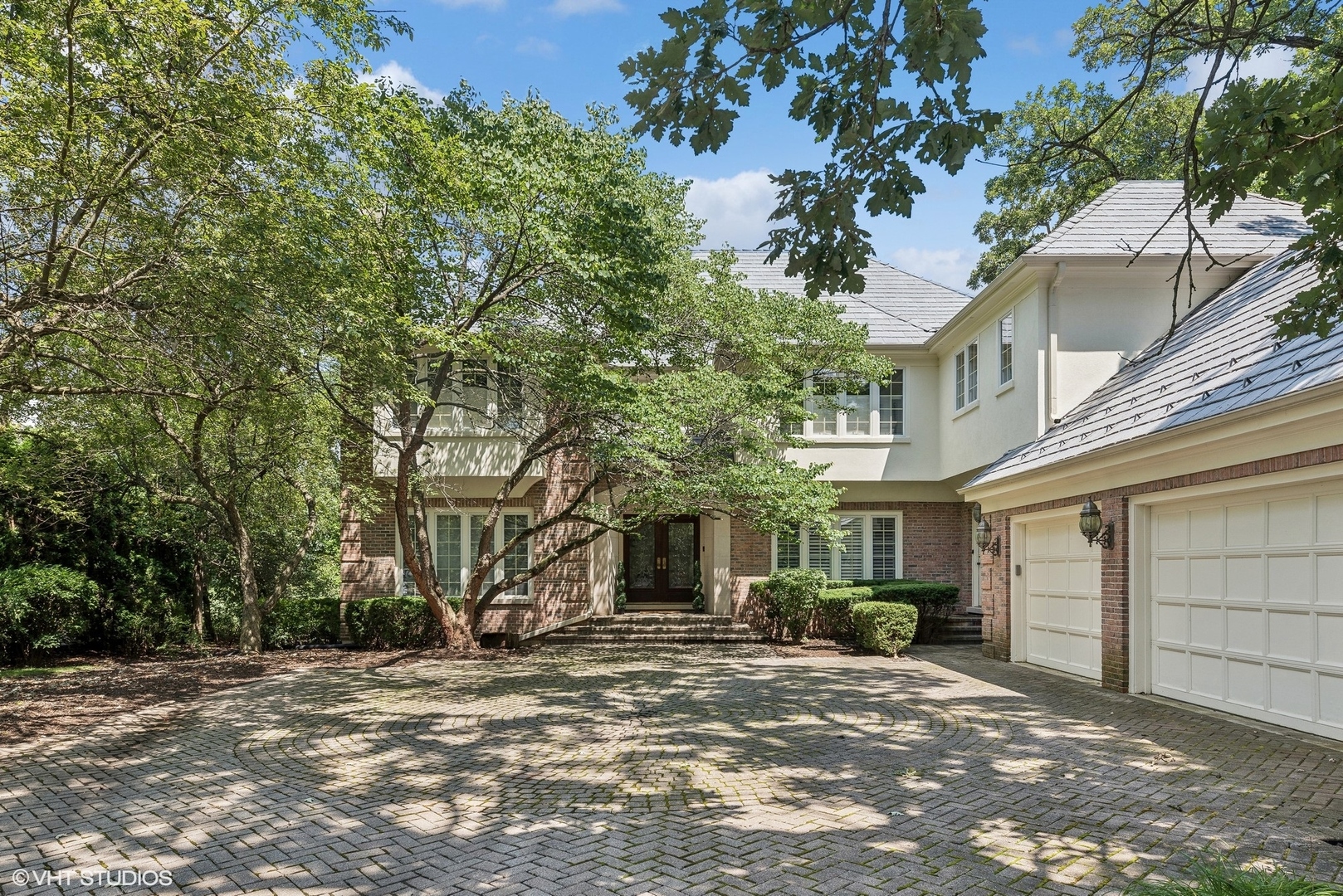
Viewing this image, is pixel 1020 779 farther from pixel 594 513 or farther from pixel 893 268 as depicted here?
pixel 893 268

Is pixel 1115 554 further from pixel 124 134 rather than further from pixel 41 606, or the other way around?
pixel 41 606

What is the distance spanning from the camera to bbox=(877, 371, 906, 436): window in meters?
19.2

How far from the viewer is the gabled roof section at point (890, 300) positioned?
19.3 m

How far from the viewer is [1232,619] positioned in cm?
870

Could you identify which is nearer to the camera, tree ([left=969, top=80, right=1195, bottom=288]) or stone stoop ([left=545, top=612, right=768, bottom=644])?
stone stoop ([left=545, top=612, right=768, bottom=644])

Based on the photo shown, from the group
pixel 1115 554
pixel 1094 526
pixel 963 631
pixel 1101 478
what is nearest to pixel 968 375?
pixel 963 631

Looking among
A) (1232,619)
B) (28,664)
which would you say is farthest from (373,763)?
(28,664)

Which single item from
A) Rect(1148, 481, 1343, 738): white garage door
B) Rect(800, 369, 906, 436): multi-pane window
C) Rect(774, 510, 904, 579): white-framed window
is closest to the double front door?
Rect(774, 510, 904, 579): white-framed window

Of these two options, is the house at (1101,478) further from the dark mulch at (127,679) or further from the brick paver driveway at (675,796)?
the dark mulch at (127,679)

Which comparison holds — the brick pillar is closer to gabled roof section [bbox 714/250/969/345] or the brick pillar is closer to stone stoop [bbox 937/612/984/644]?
stone stoop [bbox 937/612/984/644]

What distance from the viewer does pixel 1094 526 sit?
10.6 m

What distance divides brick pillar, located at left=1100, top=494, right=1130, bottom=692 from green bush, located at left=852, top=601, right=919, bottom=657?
4.53 metres

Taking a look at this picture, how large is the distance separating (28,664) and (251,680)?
5.17 meters

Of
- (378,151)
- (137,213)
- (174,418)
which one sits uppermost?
(378,151)
